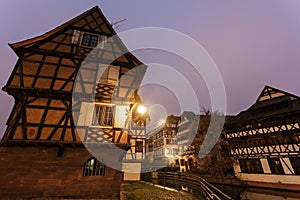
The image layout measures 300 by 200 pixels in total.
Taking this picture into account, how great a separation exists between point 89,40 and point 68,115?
600cm

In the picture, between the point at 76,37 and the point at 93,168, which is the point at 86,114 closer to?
the point at 93,168

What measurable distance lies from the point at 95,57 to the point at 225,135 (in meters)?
A: 20.3

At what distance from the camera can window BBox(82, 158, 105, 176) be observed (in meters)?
8.32

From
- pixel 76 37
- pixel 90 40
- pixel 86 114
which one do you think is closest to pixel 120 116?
pixel 86 114

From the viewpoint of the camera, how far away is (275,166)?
16.7 meters

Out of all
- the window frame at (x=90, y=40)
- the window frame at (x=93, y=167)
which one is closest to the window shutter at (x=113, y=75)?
the window frame at (x=90, y=40)

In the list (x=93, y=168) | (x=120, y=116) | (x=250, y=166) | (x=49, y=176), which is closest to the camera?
(x=49, y=176)

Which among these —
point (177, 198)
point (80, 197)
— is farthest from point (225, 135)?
point (80, 197)

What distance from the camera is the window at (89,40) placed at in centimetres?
1102

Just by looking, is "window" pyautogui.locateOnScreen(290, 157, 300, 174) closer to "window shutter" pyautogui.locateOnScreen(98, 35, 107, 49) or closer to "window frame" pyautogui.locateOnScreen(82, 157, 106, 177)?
"window frame" pyautogui.locateOnScreen(82, 157, 106, 177)

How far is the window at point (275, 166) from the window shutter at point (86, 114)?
65.6ft

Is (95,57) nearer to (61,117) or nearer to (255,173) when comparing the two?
(61,117)

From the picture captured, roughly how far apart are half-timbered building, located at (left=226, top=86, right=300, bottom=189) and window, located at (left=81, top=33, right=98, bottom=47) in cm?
1991

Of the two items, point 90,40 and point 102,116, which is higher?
point 90,40
